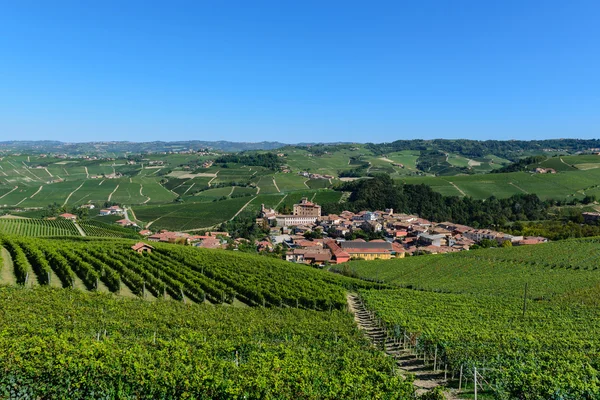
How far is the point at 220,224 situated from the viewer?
101 m

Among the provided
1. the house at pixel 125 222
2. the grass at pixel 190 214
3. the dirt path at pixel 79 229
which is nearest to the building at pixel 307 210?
the grass at pixel 190 214

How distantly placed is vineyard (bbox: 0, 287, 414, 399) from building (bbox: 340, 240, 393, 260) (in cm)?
5476

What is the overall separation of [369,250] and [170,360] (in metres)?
66.7

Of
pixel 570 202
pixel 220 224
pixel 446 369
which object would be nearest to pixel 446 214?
pixel 570 202

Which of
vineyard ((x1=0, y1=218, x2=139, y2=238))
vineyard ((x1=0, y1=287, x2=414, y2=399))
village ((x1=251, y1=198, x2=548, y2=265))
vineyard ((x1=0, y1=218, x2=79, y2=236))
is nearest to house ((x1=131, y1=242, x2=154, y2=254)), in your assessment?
vineyard ((x1=0, y1=218, x2=139, y2=238))

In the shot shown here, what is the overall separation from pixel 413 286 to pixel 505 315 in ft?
57.4

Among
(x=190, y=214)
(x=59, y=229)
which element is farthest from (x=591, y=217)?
(x=59, y=229)

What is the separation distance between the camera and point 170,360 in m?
14.2

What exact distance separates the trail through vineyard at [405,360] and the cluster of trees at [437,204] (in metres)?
83.4

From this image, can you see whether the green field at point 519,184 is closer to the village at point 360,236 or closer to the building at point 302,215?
the village at point 360,236

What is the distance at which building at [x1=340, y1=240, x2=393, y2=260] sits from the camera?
7756 centimetres

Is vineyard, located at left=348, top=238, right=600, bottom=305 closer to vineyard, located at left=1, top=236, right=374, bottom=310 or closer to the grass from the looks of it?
vineyard, located at left=1, top=236, right=374, bottom=310

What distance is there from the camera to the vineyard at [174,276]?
Answer: 33.2 metres

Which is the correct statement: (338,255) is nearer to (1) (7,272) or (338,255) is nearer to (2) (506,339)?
(1) (7,272)
